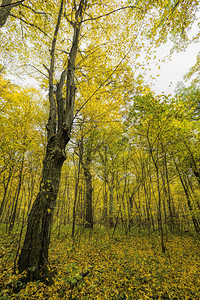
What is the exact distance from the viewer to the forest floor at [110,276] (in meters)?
2.24

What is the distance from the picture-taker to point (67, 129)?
3211 millimetres

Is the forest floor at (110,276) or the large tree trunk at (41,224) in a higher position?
the large tree trunk at (41,224)

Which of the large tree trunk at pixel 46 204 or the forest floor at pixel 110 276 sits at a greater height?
the large tree trunk at pixel 46 204

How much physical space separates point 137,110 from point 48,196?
456 centimetres

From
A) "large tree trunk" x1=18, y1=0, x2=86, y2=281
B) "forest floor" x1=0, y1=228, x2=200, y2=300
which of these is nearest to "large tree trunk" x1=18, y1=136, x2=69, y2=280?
"large tree trunk" x1=18, y1=0, x2=86, y2=281

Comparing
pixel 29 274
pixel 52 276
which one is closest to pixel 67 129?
pixel 29 274

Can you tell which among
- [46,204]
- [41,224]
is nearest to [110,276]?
[41,224]

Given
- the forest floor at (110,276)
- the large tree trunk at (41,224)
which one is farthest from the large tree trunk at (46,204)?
the forest floor at (110,276)

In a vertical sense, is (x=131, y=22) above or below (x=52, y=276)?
above

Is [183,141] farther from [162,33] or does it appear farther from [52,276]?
[52,276]

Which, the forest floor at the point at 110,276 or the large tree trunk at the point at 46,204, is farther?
the large tree trunk at the point at 46,204

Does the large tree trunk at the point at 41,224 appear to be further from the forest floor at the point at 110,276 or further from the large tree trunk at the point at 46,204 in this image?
the forest floor at the point at 110,276

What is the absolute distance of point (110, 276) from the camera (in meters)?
3.11

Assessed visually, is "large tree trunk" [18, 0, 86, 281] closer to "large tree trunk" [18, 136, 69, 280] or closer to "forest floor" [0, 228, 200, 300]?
"large tree trunk" [18, 136, 69, 280]
